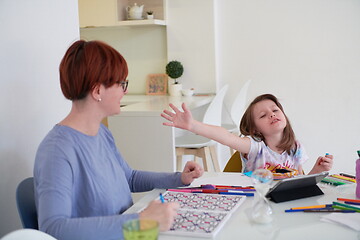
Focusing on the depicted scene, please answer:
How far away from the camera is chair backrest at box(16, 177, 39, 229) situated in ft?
4.83

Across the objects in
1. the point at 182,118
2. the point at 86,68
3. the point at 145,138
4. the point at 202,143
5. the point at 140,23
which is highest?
the point at 140,23

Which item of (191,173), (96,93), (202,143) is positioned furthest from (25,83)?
(202,143)

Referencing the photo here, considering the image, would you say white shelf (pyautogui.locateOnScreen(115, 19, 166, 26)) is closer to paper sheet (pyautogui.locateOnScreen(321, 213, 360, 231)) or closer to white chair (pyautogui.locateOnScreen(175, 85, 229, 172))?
white chair (pyautogui.locateOnScreen(175, 85, 229, 172))

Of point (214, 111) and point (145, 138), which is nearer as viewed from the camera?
point (145, 138)

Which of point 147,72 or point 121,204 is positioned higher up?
point 147,72

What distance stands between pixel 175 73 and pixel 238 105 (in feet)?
2.24

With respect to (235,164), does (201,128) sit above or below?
above

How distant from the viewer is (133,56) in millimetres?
4730

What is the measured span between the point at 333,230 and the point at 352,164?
3096 millimetres

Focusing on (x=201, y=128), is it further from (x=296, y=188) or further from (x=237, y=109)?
(x=237, y=109)

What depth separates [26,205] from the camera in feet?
4.93

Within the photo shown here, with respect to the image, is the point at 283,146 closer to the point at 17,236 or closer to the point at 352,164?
the point at 17,236

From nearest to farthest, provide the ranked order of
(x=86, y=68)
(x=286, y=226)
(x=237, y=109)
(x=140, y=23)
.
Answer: (x=286, y=226), (x=86, y=68), (x=237, y=109), (x=140, y=23)

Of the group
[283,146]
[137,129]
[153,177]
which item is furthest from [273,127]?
[137,129]
